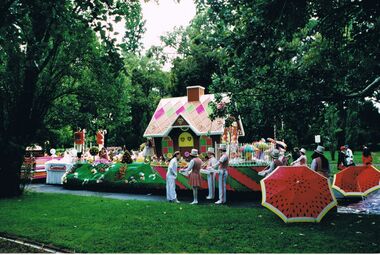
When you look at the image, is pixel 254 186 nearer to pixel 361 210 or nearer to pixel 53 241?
pixel 361 210

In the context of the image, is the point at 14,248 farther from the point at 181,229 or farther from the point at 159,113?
the point at 159,113

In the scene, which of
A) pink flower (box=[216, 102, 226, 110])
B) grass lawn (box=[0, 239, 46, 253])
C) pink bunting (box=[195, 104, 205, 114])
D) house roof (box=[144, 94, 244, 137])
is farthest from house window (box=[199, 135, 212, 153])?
grass lawn (box=[0, 239, 46, 253])

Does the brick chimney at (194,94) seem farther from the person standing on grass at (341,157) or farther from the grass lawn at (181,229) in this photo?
the grass lawn at (181,229)

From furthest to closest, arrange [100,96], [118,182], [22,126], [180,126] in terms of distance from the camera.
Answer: [180,126] < [100,96] < [118,182] < [22,126]

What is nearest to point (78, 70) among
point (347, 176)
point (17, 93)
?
point (17, 93)

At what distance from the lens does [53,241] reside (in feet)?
24.2

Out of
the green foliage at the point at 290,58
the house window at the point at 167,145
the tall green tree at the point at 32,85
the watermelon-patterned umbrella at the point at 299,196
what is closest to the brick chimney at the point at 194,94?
the house window at the point at 167,145

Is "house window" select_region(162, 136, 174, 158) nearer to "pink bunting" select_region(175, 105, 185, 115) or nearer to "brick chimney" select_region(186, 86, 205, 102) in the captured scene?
"pink bunting" select_region(175, 105, 185, 115)

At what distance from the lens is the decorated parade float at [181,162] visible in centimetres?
1400

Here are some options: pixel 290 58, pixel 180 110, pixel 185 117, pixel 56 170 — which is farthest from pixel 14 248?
pixel 180 110

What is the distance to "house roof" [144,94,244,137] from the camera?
27016mm

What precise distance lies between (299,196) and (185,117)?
19715 mm

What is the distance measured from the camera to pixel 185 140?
28359 mm

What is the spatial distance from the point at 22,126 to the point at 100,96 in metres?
4.50
